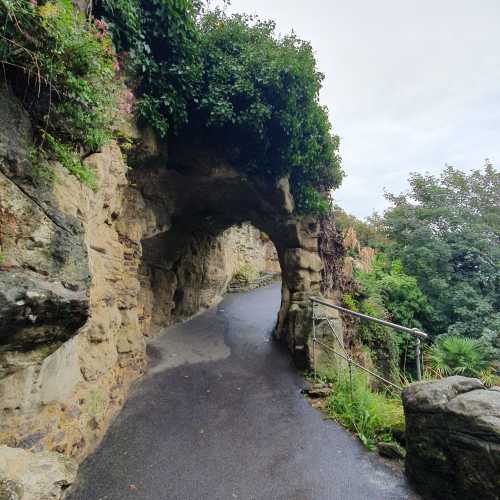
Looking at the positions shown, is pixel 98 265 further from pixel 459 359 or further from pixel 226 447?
pixel 459 359

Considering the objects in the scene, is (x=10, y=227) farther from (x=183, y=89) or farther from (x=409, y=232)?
(x=409, y=232)

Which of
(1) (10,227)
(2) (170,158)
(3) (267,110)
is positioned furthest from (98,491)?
(3) (267,110)

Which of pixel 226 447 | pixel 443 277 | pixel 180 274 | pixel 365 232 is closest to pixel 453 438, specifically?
pixel 226 447

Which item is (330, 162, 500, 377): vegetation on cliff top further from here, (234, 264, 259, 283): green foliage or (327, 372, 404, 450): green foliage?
(234, 264, 259, 283): green foliage

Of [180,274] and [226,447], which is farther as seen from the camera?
[180,274]

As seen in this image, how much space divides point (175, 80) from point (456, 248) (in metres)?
11.6

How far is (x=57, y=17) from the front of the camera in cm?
189

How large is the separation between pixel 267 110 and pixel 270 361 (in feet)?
16.4

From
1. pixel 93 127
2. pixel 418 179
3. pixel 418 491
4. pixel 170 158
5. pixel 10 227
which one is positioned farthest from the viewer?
pixel 418 179

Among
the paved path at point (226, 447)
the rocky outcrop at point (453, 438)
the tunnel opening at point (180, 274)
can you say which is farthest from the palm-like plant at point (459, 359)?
the rocky outcrop at point (453, 438)

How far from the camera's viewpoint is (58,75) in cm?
210

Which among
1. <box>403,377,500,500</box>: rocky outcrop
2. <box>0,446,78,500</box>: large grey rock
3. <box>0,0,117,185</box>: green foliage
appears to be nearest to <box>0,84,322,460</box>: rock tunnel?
<box>0,0,117,185</box>: green foliage

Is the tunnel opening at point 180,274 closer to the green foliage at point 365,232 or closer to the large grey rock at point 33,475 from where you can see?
the large grey rock at point 33,475

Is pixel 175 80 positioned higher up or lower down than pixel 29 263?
higher up
